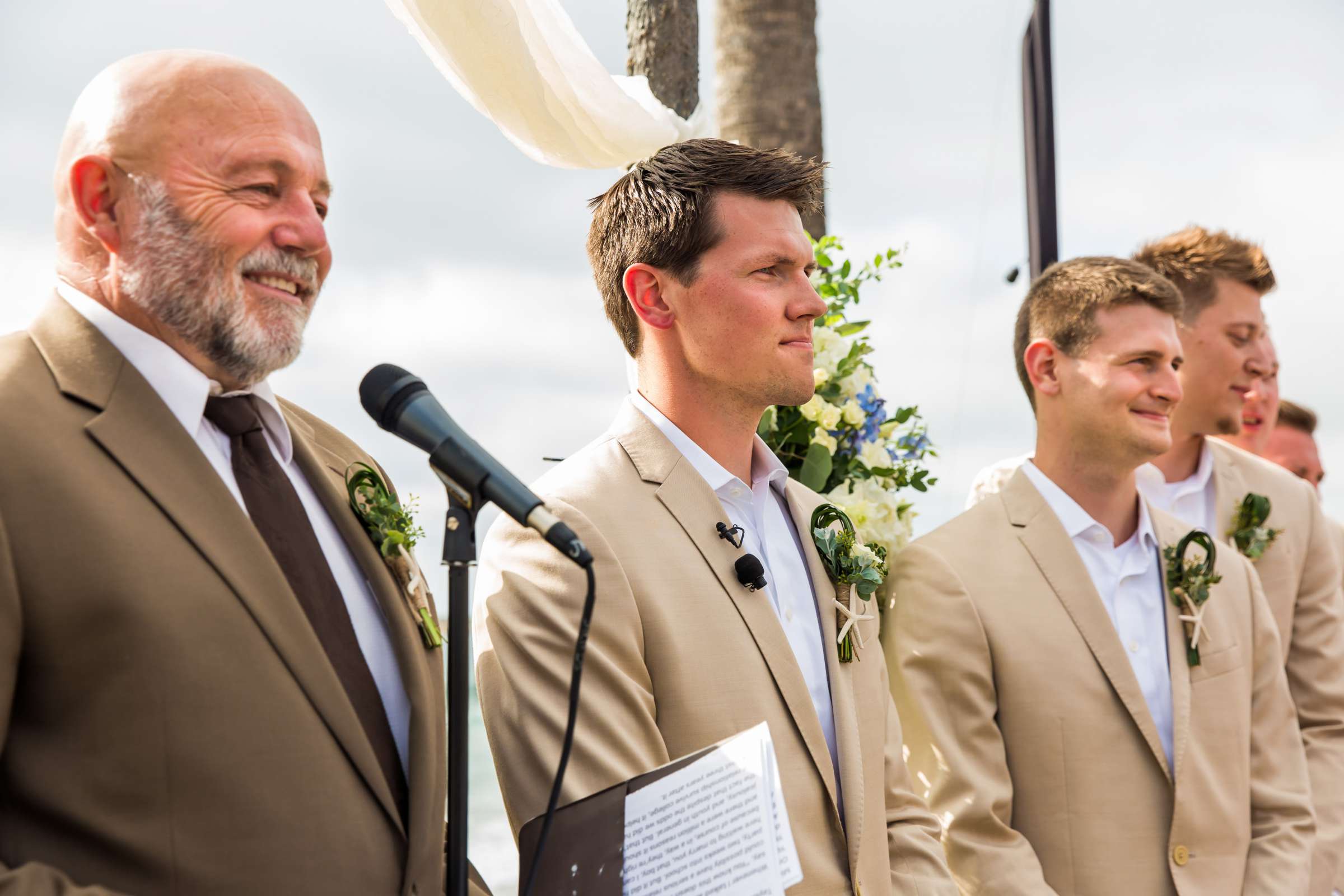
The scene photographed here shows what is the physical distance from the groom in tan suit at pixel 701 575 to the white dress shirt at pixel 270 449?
16.9 inches

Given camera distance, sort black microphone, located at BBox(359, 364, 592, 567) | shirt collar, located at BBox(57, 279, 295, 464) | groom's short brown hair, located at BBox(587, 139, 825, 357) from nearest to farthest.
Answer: black microphone, located at BBox(359, 364, 592, 567), shirt collar, located at BBox(57, 279, 295, 464), groom's short brown hair, located at BBox(587, 139, 825, 357)

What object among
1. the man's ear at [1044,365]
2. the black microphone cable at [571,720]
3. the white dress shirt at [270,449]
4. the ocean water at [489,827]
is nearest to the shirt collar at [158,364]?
the white dress shirt at [270,449]

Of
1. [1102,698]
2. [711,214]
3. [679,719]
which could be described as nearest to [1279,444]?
[1102,698]

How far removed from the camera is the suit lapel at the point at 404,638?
7.60ft

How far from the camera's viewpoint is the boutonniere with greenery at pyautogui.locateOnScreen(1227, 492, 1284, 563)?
477cm

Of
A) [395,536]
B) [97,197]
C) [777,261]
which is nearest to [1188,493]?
[777,261]

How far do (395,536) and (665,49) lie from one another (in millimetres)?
3125

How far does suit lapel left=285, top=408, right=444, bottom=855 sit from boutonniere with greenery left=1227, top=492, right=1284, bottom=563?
3.34 meters

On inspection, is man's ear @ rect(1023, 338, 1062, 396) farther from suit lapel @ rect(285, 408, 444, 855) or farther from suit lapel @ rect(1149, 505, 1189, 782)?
suit lapel @ rect(285, 408, 444, 855)

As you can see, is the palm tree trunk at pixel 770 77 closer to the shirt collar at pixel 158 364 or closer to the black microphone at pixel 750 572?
the black microphone at pixel 750 572

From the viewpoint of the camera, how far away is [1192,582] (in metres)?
4.11

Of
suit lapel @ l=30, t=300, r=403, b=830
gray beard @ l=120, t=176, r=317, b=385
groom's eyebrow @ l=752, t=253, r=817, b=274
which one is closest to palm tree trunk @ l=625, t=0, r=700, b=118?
groom's eyebrow @ l=752, t=253, r=817, b=274

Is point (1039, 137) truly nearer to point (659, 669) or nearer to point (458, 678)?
point (659, 669)

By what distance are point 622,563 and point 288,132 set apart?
3.81ft
